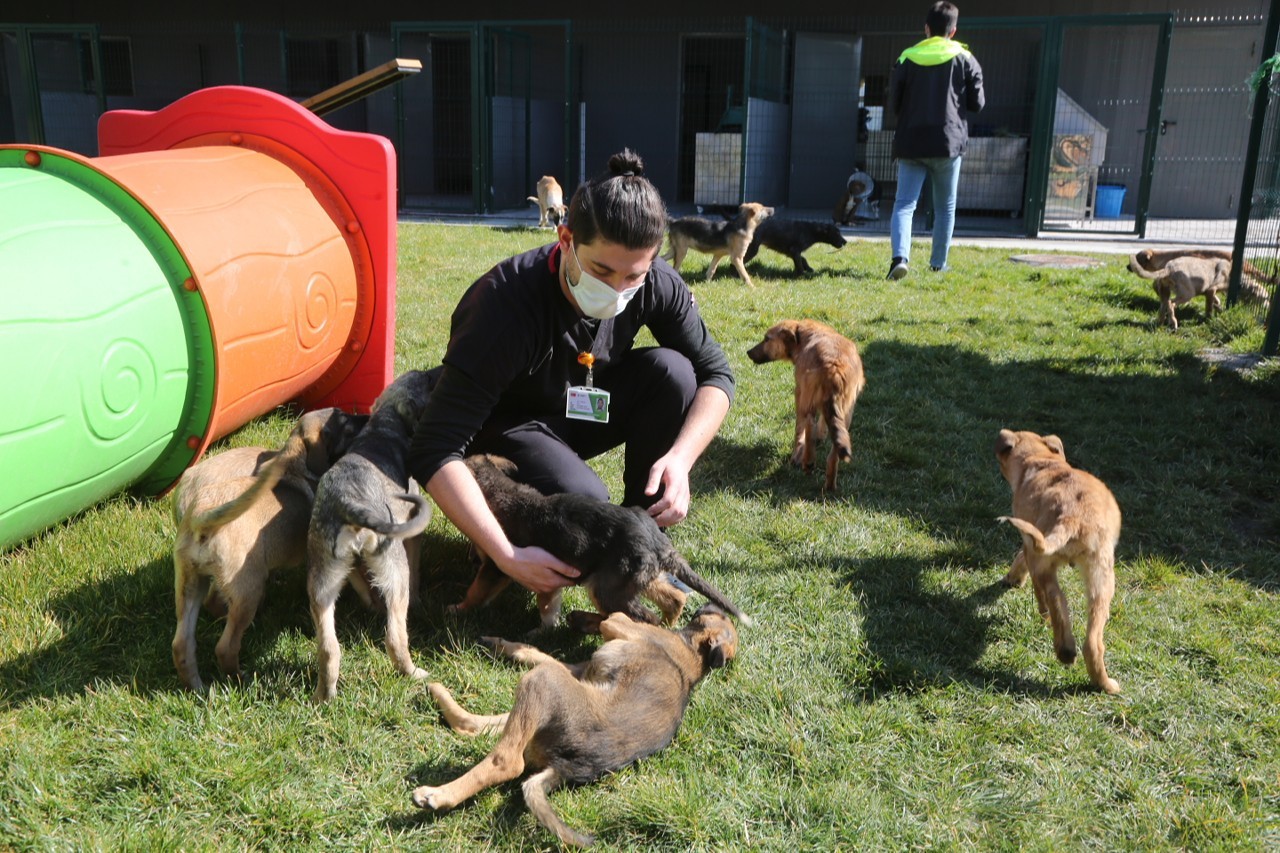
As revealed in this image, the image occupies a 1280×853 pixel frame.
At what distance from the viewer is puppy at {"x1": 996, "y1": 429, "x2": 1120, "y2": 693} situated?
136 inches

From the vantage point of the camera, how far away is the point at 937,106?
10.4 meters

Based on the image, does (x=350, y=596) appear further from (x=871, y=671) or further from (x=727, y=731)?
(x=871, y=671)

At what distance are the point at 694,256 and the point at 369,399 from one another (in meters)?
8.30

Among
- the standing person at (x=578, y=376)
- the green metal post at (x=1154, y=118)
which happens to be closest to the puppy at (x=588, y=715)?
the standing person at (x=578, y=376)

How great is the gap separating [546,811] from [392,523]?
108 centimetres

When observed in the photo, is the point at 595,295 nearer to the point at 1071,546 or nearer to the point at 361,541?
the point at 361,541

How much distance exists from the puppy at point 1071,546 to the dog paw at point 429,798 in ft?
6.49

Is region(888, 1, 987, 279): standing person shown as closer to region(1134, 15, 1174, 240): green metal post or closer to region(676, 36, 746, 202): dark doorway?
region(1134, 15, 1174, 240): green metal post

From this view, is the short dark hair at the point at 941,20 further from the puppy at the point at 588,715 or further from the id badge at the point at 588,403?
the puppy at the point at 588,715

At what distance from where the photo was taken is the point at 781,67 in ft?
60.2

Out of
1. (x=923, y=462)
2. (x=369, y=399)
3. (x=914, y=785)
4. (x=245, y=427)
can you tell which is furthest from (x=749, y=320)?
(x=914, y=785)

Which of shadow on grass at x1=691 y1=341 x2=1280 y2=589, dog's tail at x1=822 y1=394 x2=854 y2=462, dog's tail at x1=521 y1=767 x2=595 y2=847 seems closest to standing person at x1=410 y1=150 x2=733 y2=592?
dog's tail at x1=521 y1=767 x2=595 y2=847

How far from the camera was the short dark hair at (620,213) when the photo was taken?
3.13m

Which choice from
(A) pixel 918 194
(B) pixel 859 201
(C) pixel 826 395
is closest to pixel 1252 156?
(A) pixel 918 194
